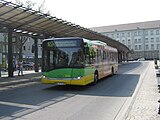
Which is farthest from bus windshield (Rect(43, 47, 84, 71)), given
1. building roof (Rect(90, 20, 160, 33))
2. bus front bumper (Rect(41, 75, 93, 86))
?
building roof (Rect(90, 20, 160, 33))

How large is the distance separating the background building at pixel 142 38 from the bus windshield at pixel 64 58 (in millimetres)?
124375

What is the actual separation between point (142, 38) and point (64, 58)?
133838mm

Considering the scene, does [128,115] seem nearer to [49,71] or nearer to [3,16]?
[49,71]

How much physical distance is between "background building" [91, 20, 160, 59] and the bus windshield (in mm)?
124375

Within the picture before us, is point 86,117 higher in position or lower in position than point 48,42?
lower

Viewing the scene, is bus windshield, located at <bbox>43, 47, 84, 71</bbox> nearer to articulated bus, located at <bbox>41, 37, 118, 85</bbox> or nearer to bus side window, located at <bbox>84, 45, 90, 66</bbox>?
articulated bus, located at <bbox>41, 37, 118, 85</bbox>

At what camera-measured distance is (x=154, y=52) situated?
13950 centimetres

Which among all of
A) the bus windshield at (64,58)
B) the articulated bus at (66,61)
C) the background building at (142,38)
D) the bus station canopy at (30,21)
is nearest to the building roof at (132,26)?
the background building at (142,38)

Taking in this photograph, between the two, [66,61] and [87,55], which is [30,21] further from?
[66,61]

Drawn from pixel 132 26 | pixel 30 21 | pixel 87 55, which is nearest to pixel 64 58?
pixel 87 55

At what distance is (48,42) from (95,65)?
3.68 meters

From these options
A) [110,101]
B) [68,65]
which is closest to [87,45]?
[68,65]

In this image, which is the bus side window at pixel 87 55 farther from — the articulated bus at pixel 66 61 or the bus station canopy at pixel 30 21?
the bus station canopy at pixel 30 21

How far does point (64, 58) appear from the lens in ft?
49.3
